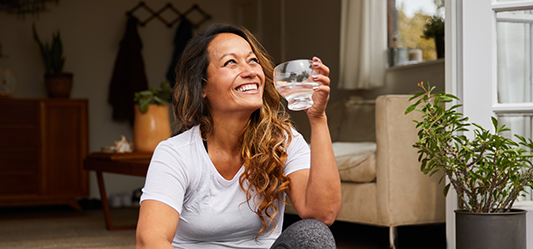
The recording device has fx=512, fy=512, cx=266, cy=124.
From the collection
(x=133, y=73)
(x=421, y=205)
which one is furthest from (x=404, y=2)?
(x=133, y=73)

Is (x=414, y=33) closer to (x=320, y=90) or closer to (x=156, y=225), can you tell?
(x=320, y=90)

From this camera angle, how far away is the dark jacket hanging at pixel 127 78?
5066 mm

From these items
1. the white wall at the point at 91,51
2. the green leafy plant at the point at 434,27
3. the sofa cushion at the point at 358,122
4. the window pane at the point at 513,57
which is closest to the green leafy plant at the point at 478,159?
the window pane at the point at 513,57

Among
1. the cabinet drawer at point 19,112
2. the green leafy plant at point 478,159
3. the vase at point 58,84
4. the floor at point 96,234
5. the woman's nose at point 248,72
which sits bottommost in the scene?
the floor at point 96,234

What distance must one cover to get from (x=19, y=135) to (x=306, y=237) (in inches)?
156

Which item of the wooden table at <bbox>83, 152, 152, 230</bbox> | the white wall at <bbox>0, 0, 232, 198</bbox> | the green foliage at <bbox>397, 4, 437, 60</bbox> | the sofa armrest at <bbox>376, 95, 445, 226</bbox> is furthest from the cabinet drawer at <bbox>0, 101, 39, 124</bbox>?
the sofa armrest at <bbox>376, 95, 445, 226</bbox>

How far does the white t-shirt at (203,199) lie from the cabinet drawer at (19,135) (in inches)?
141

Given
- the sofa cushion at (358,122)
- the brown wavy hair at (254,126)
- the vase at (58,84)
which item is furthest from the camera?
the vase at (58,84)

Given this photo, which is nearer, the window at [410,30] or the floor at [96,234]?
the floor at [96,234]

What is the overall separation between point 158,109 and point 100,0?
246 cm

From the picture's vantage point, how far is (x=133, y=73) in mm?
5078

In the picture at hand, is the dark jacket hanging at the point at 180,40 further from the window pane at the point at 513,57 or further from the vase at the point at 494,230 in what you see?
the vase at the point at 494,230

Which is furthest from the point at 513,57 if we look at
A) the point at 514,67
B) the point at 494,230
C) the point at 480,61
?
the point at 494,230

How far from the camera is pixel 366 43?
12.0 feet
